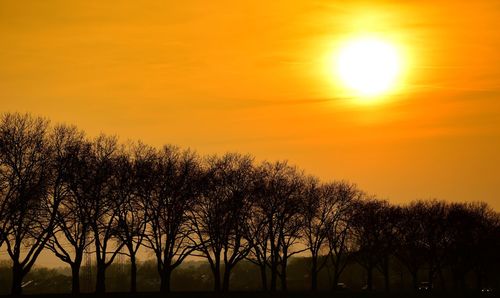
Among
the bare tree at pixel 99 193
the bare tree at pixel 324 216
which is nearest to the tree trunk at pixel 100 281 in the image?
the bare tree at pixel 99 193

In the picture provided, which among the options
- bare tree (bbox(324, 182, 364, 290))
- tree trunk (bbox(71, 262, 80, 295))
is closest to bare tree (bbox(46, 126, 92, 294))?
tree trunk (bbox(71, 262, 80, 295))

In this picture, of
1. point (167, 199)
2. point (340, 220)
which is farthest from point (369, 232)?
point (167, 199)

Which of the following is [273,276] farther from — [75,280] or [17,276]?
[17,276]

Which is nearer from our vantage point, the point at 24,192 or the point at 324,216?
the point at 24,192

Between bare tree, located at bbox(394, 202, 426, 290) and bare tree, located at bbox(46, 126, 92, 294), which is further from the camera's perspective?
bare tree, located at bbox(394, 202, 426, 290)

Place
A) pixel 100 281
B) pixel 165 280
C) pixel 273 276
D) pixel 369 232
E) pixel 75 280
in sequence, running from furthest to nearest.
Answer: pixel 369 232, pixel 273 276, pixel 165 280, pixel 100 281, pixel 75 280

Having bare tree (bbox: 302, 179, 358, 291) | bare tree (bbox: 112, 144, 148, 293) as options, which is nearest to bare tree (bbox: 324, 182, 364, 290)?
bare tree (bbox: 302, 179, 358, 291)

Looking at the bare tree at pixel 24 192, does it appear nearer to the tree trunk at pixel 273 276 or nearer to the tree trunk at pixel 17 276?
the tree trunk at pixel 17 276

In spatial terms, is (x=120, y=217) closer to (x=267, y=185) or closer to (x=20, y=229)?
→ (x=20, y=229)

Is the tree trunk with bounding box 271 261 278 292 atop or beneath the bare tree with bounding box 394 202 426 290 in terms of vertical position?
beneath

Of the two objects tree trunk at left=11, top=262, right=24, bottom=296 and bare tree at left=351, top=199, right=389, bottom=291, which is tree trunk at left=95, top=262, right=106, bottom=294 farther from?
bare tree at left=351, top=199, right=389, bottom=291

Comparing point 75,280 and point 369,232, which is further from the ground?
point 369,232

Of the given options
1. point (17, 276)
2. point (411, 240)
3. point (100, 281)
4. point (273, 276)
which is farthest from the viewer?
→ point (411, 240)

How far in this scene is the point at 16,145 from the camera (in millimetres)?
86625
